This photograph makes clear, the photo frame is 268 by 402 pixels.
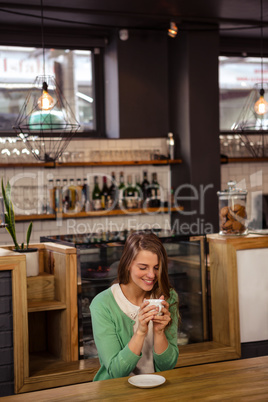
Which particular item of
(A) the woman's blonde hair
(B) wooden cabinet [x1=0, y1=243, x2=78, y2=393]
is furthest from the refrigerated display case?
(A) the woman's blonde hair

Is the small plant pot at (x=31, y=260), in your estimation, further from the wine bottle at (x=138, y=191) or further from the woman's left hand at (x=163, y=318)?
the wine bottle at (x=138, y=191)

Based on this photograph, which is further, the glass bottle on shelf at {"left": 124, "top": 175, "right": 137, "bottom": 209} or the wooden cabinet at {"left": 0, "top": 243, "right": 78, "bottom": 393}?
the glass bottle on shelf at {"left": 124, "top": 175, "right": 137, "bottom": 209}

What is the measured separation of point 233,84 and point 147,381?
6.10 m

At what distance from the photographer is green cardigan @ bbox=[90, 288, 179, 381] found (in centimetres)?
234

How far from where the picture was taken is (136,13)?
598 cm

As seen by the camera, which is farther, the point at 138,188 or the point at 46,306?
the point at 138,188

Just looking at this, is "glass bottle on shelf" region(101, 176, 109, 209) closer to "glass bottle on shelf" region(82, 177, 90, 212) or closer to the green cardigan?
"glass bottle on shelf" region(82, 177, 90, 212)

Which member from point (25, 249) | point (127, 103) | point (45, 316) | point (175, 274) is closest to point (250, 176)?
point (127, 103)

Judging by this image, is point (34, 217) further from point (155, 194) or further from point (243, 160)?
point (243, 160)

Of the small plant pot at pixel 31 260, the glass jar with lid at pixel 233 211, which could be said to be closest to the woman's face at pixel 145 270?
the small plant pot at pixel 31 260

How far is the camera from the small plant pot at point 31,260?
12.8ft

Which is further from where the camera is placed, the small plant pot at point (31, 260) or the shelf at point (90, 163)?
the shelf at point (90, 163)

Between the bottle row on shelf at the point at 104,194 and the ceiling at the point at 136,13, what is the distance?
1684mm

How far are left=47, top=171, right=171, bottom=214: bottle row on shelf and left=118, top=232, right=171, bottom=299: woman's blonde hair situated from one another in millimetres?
3678
